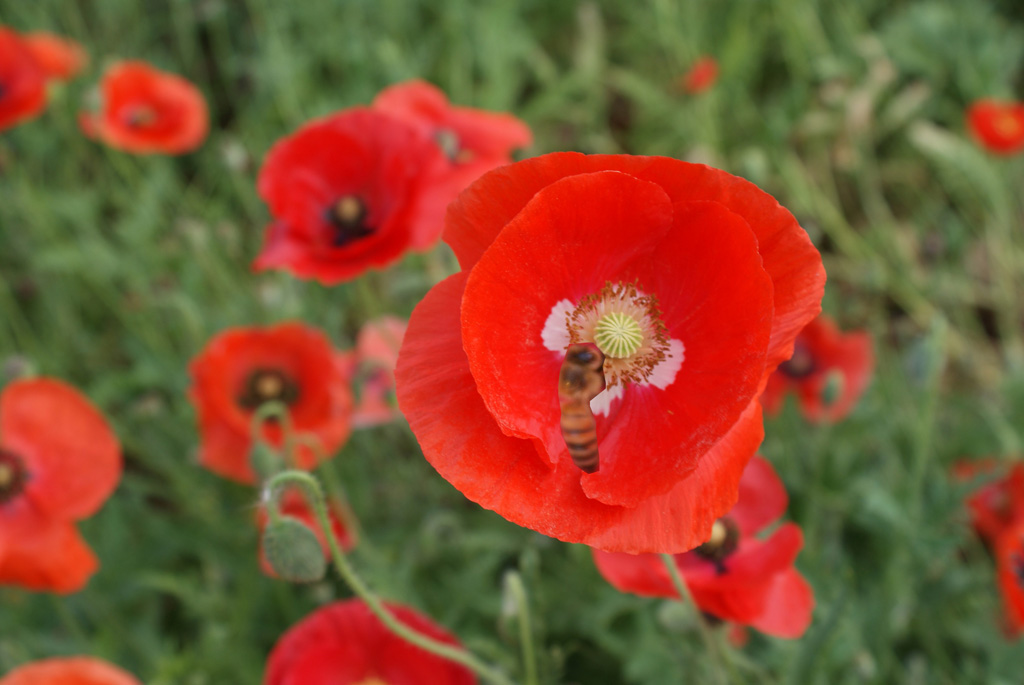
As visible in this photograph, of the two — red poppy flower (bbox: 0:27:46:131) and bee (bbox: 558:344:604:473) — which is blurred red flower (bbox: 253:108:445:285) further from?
red poppy flower (bbox: 0:27:46:131)

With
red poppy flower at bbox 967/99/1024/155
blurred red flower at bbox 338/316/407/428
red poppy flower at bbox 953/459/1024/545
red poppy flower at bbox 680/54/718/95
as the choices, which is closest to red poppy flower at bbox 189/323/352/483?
blurred red flower at bbox 338/316/407/428

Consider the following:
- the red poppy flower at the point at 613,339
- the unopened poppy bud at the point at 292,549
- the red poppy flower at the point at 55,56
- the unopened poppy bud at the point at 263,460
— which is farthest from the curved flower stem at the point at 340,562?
the red poppy flower at the point at 55,56

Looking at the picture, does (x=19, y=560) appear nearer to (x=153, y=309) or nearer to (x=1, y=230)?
(x=153, y=309)

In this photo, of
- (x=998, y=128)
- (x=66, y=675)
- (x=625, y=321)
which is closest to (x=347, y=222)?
(x=625, y=321)

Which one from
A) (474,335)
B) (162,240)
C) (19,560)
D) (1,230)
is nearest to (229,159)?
(162,240)

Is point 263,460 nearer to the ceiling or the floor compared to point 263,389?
nearer to the ceiling

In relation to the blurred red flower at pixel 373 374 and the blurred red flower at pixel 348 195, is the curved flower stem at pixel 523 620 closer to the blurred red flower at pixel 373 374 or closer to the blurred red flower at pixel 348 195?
the blurred red flower at pixel 348 195

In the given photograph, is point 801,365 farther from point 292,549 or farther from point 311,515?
point 292,549
